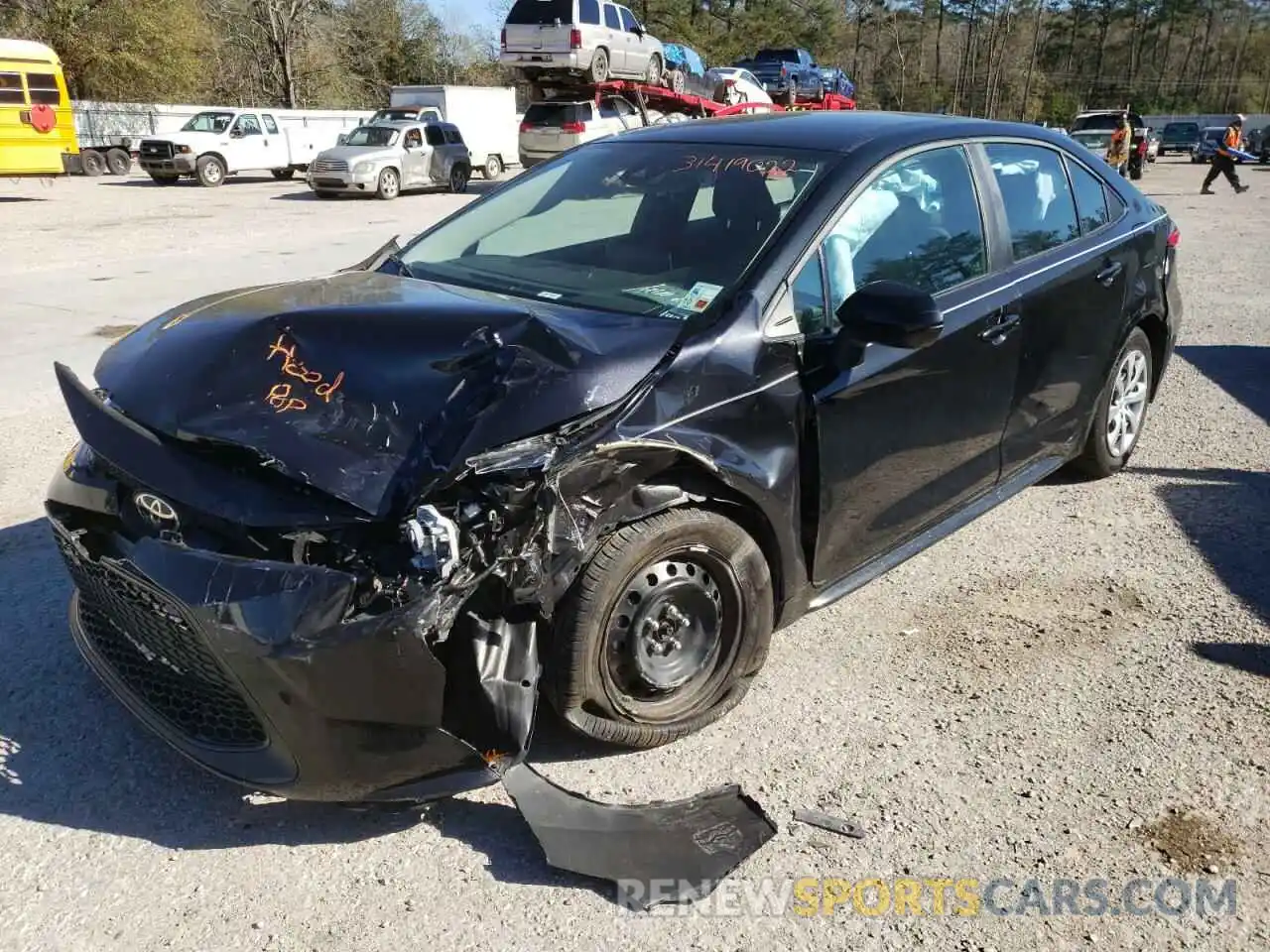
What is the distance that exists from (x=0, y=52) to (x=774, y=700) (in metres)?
25.1

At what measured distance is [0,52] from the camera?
21.8 metres

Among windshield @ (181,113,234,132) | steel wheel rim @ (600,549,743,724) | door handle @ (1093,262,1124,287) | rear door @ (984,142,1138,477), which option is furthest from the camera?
windshield @ (181,113,234,132)

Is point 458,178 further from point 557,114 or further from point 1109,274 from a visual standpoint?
point 1109,274

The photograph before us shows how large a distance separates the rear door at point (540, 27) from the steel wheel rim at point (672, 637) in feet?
78.5

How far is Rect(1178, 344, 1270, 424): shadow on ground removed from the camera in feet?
22.5

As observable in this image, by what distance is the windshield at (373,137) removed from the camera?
924 inches

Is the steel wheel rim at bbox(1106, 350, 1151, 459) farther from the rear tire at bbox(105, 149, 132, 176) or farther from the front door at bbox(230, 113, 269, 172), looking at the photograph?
the rear tire at bbox(105, 149, 132, 176)

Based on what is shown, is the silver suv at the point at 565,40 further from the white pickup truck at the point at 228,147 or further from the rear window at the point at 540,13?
the white pickup truck at the point at 228,147

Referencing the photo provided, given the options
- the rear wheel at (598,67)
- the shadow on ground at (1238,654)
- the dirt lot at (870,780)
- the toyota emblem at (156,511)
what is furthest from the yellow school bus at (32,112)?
the shadow on ground at (1238,654)

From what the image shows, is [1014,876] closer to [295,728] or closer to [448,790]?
[448,790]

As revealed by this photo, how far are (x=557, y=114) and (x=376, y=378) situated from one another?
2328cm

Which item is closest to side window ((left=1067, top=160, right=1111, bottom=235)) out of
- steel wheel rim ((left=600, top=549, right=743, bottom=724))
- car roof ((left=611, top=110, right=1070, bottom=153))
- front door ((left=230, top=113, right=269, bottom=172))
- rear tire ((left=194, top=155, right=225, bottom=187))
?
car roof ((left=611, top=110, right=1070, bottom=153))

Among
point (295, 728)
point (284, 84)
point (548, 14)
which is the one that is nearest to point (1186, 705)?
point (295, 728)

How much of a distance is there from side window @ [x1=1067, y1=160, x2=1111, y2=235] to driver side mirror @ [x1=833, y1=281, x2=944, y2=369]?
195cm
